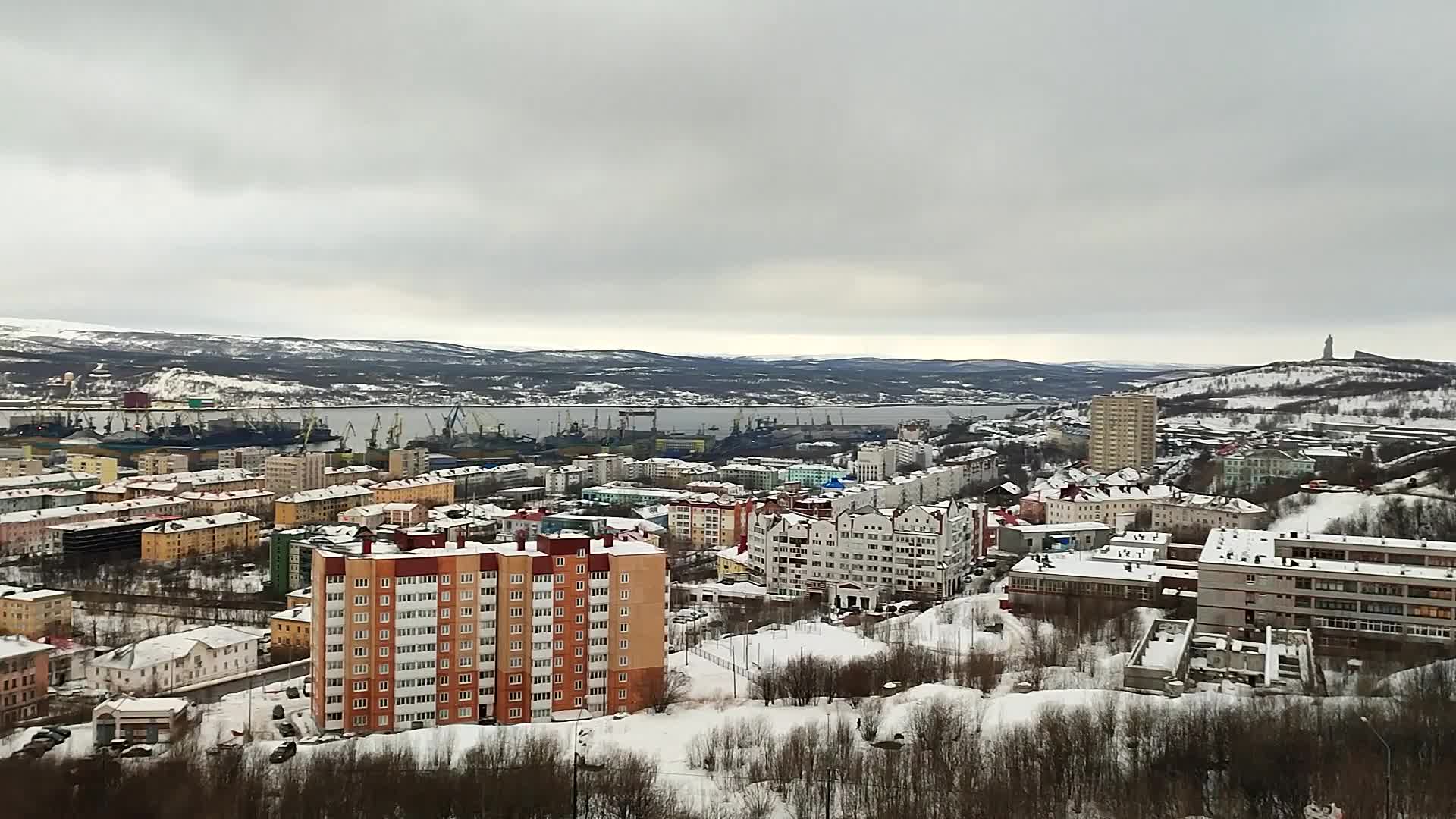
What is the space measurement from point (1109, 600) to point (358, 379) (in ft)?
155

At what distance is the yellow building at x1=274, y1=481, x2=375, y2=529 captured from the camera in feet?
56.6

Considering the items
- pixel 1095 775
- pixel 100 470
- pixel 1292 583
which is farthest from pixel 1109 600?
pixel 100 470

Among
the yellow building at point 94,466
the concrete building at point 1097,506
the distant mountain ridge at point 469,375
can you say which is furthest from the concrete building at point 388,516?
the distant mountain ridge at point 469,375

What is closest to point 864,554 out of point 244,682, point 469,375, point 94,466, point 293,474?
point 244,682

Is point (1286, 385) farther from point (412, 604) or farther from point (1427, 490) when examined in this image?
point (412, 604)

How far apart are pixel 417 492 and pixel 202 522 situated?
15.5ft

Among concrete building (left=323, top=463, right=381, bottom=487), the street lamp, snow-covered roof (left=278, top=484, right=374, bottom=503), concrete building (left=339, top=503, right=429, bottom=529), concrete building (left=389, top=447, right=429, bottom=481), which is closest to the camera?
the street lamp

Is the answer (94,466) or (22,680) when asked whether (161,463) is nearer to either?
(94,466)

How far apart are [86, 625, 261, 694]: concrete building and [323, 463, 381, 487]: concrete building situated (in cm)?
1274

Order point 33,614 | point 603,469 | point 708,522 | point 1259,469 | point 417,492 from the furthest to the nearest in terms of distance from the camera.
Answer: point 603,469
point 1259,469
point 417,492
point 708,522
point 33,614

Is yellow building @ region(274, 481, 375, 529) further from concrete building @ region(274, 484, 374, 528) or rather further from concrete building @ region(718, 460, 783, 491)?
concrete building @ region(718, 460, 783, 491)

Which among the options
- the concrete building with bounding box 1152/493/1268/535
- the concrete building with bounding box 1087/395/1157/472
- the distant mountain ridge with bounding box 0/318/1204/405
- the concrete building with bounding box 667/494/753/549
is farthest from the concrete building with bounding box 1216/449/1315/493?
the distant mountain ridge with bounding box 0/318/1204/405

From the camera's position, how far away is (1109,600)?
1030 centimetres

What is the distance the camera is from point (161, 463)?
78.4 ft
